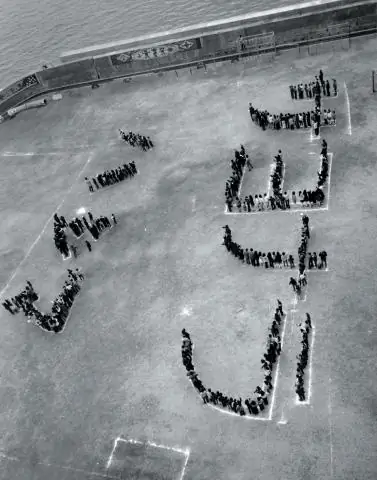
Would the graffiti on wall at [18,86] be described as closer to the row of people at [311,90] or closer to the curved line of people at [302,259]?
the row of people at [311,90]

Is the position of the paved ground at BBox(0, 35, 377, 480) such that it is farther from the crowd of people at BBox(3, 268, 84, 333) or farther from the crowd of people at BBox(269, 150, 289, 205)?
the crowd of people at BBox(269, 150, 289, 205)

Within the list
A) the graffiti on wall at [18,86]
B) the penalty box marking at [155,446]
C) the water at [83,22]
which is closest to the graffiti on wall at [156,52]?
the graffiti on wall at [18,86]

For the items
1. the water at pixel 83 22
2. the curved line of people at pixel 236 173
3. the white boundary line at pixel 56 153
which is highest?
the water at pixel 83 22

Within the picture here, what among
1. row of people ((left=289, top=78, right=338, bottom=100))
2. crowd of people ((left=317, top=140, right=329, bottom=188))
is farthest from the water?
crowd of people ((left=317, top=140, right=329, bottom=188))

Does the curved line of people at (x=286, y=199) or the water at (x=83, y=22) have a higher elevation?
the water at (x=83, y=22)

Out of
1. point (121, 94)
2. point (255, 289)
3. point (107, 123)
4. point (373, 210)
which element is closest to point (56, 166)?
point (107, 123)

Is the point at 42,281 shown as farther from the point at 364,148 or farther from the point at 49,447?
the point at 364,148

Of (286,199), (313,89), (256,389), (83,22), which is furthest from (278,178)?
(83,22)
